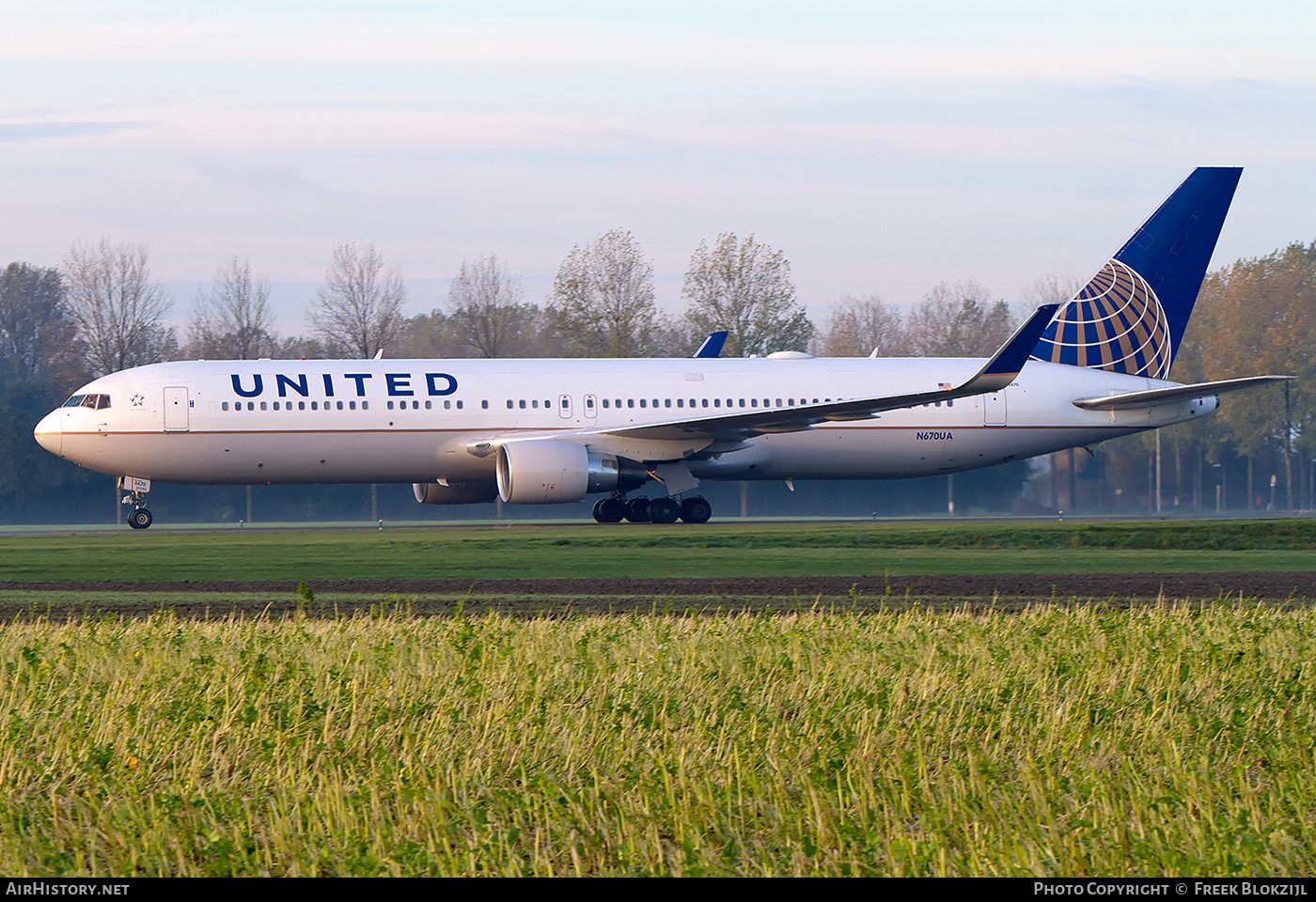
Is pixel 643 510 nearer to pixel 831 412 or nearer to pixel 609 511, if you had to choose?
pixel 609 511

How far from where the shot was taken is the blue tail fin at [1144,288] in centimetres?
3300

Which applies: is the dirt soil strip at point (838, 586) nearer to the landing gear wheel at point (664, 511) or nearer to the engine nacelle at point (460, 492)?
the landing gear wheel at point (664, 511)

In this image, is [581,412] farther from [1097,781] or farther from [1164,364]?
[1097,781]

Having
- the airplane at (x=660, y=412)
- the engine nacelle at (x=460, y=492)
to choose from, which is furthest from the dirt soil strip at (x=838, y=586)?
the engine nacelle at (x=460, y=492)

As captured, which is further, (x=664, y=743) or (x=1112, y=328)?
(x=1112, y=328)

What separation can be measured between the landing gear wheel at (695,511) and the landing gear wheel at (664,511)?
0.33 meters

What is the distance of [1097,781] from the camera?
6.49 meters

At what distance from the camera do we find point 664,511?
30.4 meters

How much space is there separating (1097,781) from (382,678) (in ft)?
14.8

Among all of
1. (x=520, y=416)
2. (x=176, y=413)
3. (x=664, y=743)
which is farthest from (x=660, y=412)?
(x=664, y=743)

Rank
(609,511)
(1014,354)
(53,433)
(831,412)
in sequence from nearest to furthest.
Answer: (1014,354) → (831,412) → (53,433) → (609,511)

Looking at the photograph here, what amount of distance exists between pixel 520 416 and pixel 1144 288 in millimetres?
14952

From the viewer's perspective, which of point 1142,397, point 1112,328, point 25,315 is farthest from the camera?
point 25,315

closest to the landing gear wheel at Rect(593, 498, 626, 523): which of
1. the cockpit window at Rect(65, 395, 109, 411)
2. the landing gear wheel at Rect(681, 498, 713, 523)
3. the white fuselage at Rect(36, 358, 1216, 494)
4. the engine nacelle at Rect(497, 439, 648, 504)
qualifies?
the landing gear wheel at Rect(681, 498, 713, 523)
